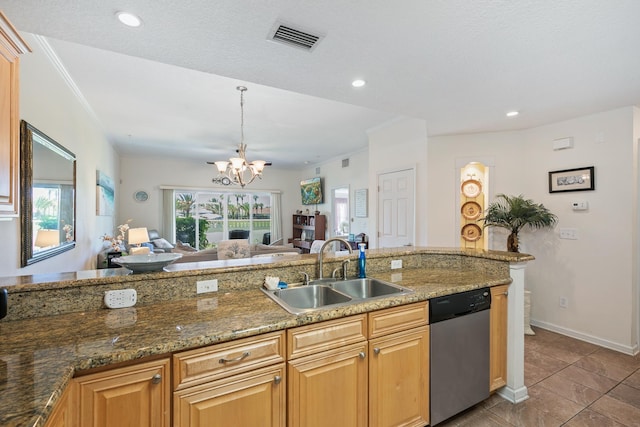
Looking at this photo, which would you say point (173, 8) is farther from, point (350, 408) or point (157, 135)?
point (157, 135)

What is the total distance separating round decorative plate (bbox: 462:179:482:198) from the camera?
4.27 metres

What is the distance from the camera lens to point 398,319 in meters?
1.65

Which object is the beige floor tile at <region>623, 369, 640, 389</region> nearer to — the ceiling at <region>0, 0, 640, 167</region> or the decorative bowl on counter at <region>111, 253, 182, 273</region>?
the ceiling at <region>0, 0, 640, 167</region>

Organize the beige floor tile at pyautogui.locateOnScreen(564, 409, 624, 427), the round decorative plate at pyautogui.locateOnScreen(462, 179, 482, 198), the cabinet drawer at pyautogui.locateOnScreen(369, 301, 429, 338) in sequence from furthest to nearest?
the round decorative plate at pyautogui.locateOnScreen(462, 179, 482, 198) < the beige floor tile at pyautogui.locateOnScreen(564, 409, 624, 427) < the cabinet drawer at pyautogui.locateOnScreen(369, 301, 429, 338)

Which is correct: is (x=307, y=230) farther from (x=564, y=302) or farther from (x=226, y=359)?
(x=226, y=359)

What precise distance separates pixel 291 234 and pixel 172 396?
7.55 m

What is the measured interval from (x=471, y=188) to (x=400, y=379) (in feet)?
11.3

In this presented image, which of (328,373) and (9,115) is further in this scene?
(328,373)

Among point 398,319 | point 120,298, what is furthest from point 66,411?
point 398,319

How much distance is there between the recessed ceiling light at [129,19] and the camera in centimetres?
146

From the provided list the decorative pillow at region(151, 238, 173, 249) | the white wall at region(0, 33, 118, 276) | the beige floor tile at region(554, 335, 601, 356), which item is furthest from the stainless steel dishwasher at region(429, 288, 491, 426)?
the decorative pillow at region(151, 238, 173, 249)

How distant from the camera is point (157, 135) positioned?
5020 millimetres

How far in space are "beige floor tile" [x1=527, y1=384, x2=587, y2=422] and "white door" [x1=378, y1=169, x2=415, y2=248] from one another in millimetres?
2091

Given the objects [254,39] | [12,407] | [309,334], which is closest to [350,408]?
[309,334]
